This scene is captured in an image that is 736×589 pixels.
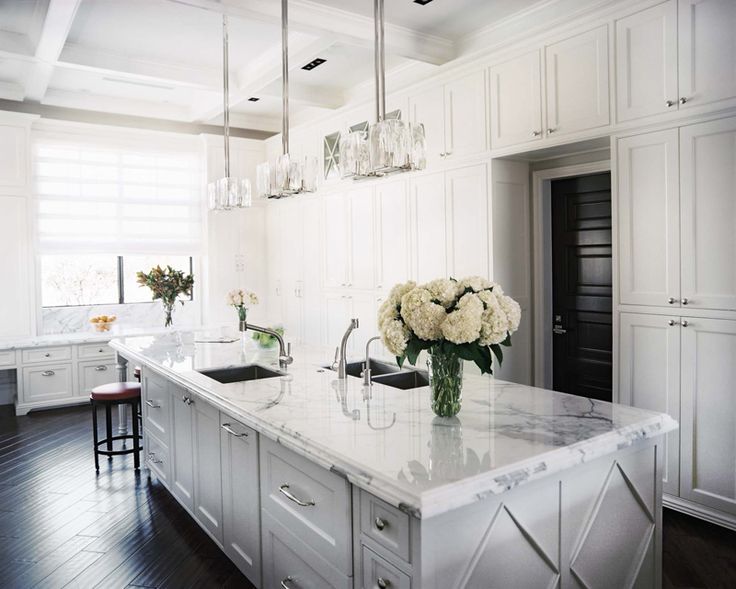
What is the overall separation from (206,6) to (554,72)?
2.24m

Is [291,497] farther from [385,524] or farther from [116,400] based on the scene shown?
[116,400]

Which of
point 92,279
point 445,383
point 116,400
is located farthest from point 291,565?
point 92,279

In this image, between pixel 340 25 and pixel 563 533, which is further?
pixel 340 25

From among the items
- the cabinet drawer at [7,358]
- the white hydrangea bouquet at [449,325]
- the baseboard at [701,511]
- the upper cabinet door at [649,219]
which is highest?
the upper cabinet door at [649,219]

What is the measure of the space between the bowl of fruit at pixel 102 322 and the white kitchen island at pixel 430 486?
13.9 ft

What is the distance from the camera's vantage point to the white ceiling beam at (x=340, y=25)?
3652 millimetres

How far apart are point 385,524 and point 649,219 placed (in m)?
2.59

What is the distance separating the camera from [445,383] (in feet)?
6.75

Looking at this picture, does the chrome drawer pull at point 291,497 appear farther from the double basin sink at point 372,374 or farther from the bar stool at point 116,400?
the bar stool at point 116,400

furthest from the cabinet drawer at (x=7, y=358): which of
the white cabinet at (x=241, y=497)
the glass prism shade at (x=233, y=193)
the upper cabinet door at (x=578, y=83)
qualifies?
the upper cabinet door at (x=578, y=83)

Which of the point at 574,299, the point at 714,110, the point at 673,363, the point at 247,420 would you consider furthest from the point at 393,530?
the point at 574,299

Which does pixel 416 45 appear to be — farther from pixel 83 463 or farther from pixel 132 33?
pixel 83 463

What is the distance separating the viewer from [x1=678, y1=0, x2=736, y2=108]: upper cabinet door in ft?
9.70

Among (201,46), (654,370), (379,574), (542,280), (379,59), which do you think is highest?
(201,46)
